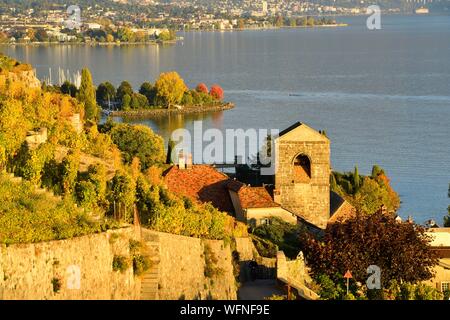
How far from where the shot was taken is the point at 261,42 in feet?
352

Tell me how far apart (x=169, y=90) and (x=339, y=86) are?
1149cm

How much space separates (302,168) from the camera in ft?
49.2

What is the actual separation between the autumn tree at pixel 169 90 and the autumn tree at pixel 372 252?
3495 cm

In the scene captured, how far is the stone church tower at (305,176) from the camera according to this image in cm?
1473

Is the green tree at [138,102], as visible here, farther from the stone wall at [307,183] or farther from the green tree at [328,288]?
the green tree at [328,288]

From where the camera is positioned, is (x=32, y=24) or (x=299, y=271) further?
(x=32, y=24)

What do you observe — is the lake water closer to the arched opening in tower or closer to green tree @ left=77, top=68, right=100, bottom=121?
green tree @ left=77, top=68, right=100, bottom=121

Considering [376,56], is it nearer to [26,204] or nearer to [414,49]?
[414,49]

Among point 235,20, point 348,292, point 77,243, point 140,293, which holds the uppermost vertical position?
point 77,243

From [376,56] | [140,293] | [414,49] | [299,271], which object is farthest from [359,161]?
[414,49]

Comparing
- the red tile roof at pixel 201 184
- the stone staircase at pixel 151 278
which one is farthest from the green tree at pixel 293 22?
the stone staircase at pixel 151 278

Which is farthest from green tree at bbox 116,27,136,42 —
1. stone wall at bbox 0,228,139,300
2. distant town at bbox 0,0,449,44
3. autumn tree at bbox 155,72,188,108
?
stone wall at bbox 0,228,139,300
